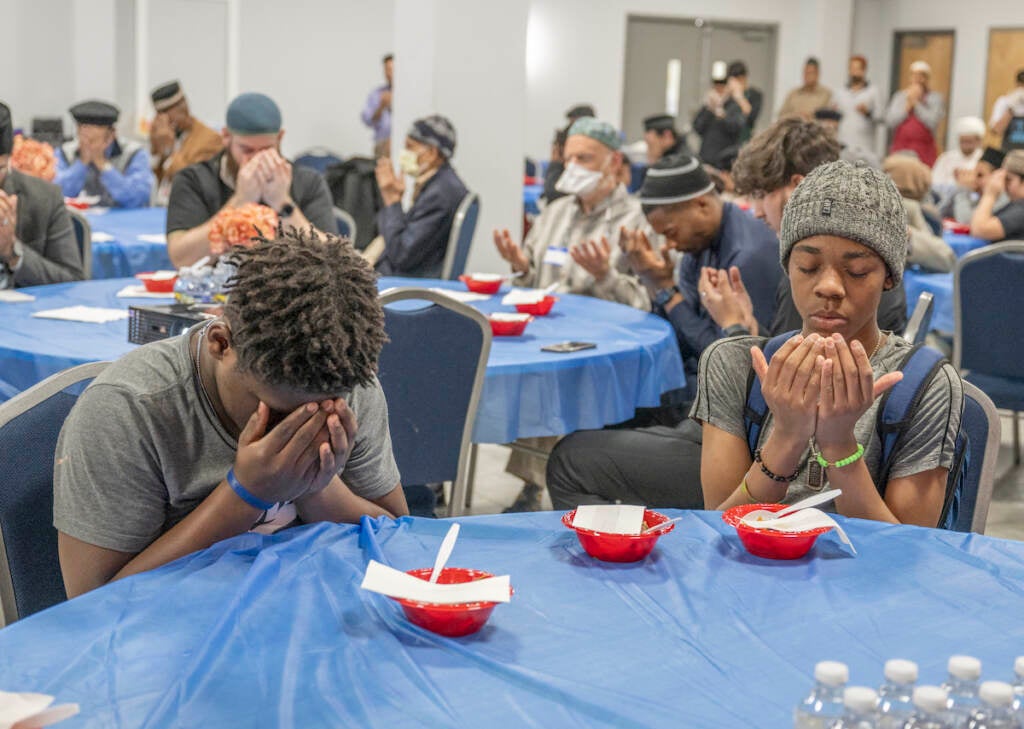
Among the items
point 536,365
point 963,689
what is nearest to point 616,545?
point 963,689

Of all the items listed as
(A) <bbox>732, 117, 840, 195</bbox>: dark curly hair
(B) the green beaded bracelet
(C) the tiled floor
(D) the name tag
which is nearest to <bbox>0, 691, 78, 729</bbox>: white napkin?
(B) the green beaded bracelet

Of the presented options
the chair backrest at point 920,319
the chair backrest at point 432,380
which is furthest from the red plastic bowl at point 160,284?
the chair backrest at point 920,319

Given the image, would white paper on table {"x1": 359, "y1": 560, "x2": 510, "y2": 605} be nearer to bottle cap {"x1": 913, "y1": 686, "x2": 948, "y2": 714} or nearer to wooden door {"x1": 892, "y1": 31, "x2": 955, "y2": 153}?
bottle cap {"x1": 913, "y1": 686, "x2": 948, "y2": 714}

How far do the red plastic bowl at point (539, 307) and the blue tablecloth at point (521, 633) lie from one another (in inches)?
79.5

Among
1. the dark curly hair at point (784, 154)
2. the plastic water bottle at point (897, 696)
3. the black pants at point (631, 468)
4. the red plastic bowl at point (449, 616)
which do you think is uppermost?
the dark curly hair at point (784, 154)

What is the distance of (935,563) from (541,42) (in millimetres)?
12491

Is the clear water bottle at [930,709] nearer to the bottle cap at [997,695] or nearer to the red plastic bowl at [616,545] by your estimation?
the bottle cap at [997,695]

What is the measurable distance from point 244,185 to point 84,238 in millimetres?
1002

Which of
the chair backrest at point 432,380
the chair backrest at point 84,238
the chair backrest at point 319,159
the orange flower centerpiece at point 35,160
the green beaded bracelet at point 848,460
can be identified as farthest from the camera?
the chair backrest at point 319,159

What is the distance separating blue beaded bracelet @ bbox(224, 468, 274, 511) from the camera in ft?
5.28

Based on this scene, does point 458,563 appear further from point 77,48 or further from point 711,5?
point 711,5

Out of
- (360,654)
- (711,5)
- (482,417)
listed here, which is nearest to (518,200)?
(482,417)

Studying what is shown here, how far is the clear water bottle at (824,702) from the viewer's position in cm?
108

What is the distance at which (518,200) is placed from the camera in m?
6.98
